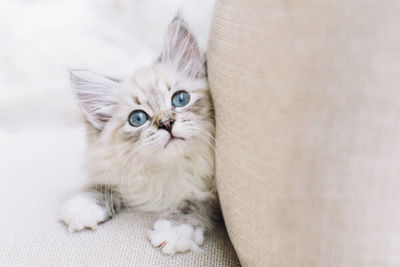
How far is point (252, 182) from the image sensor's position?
23.1 inches

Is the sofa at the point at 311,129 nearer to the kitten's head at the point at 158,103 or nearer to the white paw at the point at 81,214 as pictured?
the kitten's head at the point at 158,103

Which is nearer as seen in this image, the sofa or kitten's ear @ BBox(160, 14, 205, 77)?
the sofa

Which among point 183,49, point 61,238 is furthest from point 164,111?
point 61,238

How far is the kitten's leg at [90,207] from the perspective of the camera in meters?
0.78

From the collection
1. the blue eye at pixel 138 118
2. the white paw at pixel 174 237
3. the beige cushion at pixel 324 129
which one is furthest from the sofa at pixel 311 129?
the blue eye at pixel 138 118

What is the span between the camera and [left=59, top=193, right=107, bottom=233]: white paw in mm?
772

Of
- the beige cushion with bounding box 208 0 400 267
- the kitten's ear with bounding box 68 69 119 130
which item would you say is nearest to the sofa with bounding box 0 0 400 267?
the beige cushion with bounding box 208 0 400 267

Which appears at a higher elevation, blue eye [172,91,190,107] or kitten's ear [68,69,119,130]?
blue eye [172,91,190,107]

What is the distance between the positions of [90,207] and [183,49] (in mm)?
381

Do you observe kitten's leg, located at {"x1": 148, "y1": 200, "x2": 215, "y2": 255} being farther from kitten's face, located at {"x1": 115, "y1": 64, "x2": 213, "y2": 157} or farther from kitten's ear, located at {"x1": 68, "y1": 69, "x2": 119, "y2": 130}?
kitten's ear, located at {"x1": 68, "y1": 69, "x2": 119, "y2": 130}

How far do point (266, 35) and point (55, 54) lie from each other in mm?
942

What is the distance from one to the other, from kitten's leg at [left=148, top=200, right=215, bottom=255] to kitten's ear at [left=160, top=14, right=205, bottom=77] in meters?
0.28

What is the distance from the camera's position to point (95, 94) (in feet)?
2.94

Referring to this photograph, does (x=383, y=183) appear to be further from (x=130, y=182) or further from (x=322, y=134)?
(x=130, y=182)
